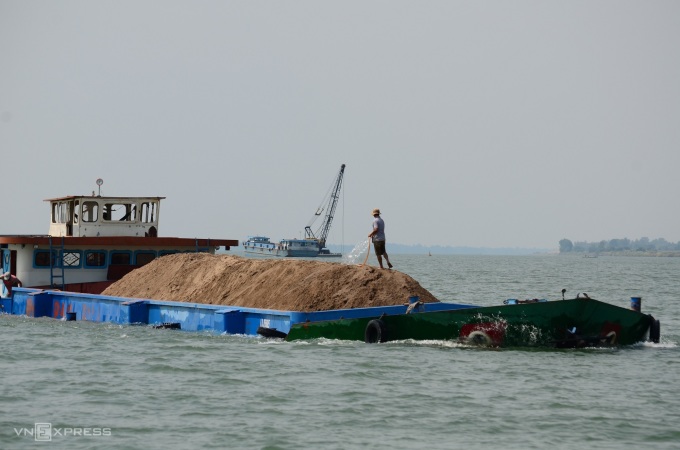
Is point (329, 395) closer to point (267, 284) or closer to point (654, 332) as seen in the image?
point (267, 284)

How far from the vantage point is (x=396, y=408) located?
15438 millimetres

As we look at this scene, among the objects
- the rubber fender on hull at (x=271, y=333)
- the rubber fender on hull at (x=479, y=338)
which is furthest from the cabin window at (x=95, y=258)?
the rubber fender on hull at (x=479, y=338)

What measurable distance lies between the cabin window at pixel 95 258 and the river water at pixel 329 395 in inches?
294

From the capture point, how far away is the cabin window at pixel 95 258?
3066 cm

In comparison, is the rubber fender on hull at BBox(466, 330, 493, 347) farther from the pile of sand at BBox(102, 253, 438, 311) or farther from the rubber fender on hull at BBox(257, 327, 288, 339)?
the rubber fender on hull at BBox(257, 327, 288, 339)

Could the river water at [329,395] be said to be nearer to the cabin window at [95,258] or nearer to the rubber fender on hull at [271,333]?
the rubber fender on hull at [271,333]

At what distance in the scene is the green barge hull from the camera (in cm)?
2027

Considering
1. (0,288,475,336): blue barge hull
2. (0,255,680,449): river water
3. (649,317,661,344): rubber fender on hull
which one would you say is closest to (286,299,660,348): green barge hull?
(0,255,680,449): river water

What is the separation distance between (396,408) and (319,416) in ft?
4.37

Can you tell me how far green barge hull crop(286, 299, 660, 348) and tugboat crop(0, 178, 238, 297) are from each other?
11.2 m

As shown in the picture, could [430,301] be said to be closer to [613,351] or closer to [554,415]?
[613,351]

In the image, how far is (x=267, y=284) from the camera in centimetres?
2498
